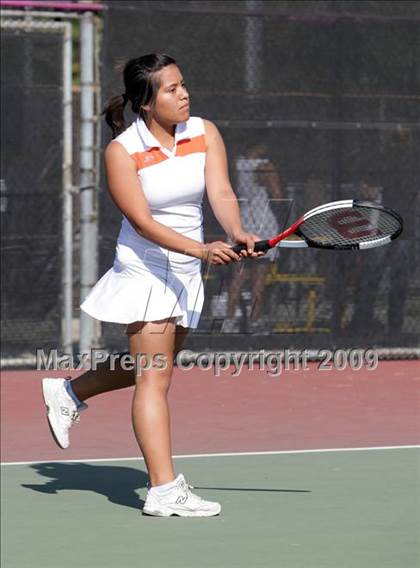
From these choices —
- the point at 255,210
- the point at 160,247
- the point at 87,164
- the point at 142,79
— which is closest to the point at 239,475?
the point at 160,247

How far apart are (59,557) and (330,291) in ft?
17.0

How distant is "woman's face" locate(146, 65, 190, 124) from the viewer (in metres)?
5.49

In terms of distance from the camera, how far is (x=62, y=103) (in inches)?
372

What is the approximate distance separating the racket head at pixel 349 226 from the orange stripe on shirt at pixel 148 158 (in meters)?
0.59

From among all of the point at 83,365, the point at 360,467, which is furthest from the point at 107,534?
the point at 83,365

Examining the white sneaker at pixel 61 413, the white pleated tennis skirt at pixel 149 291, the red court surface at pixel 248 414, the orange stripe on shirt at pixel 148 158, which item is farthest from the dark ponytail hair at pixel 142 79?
the red court surface at pixel 248 414

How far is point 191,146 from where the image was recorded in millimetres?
5570

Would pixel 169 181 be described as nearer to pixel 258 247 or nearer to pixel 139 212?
pixel 139 212

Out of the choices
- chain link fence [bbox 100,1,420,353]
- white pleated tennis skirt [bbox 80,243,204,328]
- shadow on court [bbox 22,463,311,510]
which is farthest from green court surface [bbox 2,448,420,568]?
chain link fence [bbox 100,1,420,353]

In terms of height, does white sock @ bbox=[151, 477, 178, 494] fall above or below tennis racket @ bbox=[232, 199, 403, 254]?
below

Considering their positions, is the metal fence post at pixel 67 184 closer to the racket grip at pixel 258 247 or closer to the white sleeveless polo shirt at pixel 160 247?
the white sleeveless polo shirt at pixel 160 247

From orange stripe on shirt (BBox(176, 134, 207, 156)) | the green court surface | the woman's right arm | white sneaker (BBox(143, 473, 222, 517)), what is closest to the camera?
the green court surface

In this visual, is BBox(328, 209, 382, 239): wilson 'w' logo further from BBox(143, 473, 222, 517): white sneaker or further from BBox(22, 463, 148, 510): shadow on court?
BBox(22, 463, 148, 510): shadow on court

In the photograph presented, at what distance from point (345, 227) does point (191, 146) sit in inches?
30.5
